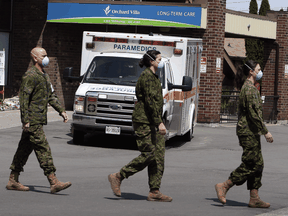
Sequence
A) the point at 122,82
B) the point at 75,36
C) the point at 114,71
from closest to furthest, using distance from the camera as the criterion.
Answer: the point at 122,82 < the point at 114,71 < the point at 75,36

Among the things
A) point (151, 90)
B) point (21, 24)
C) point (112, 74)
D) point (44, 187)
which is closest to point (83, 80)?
point (112, 74)

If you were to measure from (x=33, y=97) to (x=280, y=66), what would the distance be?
18.6 m

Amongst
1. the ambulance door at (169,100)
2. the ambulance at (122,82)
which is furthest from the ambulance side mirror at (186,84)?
the ambulance door at (169,100)

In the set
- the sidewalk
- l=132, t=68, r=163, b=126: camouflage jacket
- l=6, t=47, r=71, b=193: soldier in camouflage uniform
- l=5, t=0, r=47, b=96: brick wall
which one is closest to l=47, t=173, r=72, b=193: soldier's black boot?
l=6, t=47, r=71, b=193: soldier in camouflage uniform

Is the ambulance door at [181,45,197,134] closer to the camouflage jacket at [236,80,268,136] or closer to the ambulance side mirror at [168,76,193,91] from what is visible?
the ambulance side mirror at [168,76,193,91]

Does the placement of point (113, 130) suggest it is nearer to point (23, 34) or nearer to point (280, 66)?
point (23, 34)

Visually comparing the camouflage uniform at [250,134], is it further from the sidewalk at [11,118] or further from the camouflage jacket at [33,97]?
the sidewalk at [11,118]

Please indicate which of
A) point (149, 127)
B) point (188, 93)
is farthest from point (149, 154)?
point (188, 93)

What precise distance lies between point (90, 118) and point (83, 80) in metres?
1.17

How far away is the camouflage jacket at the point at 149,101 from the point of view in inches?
279

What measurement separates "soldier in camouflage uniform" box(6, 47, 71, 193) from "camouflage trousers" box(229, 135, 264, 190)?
2.29 meters

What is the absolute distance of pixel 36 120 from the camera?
7.43 m

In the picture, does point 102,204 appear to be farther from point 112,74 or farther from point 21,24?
point 21,24

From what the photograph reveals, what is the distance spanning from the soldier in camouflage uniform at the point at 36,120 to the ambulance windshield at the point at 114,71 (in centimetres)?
558
